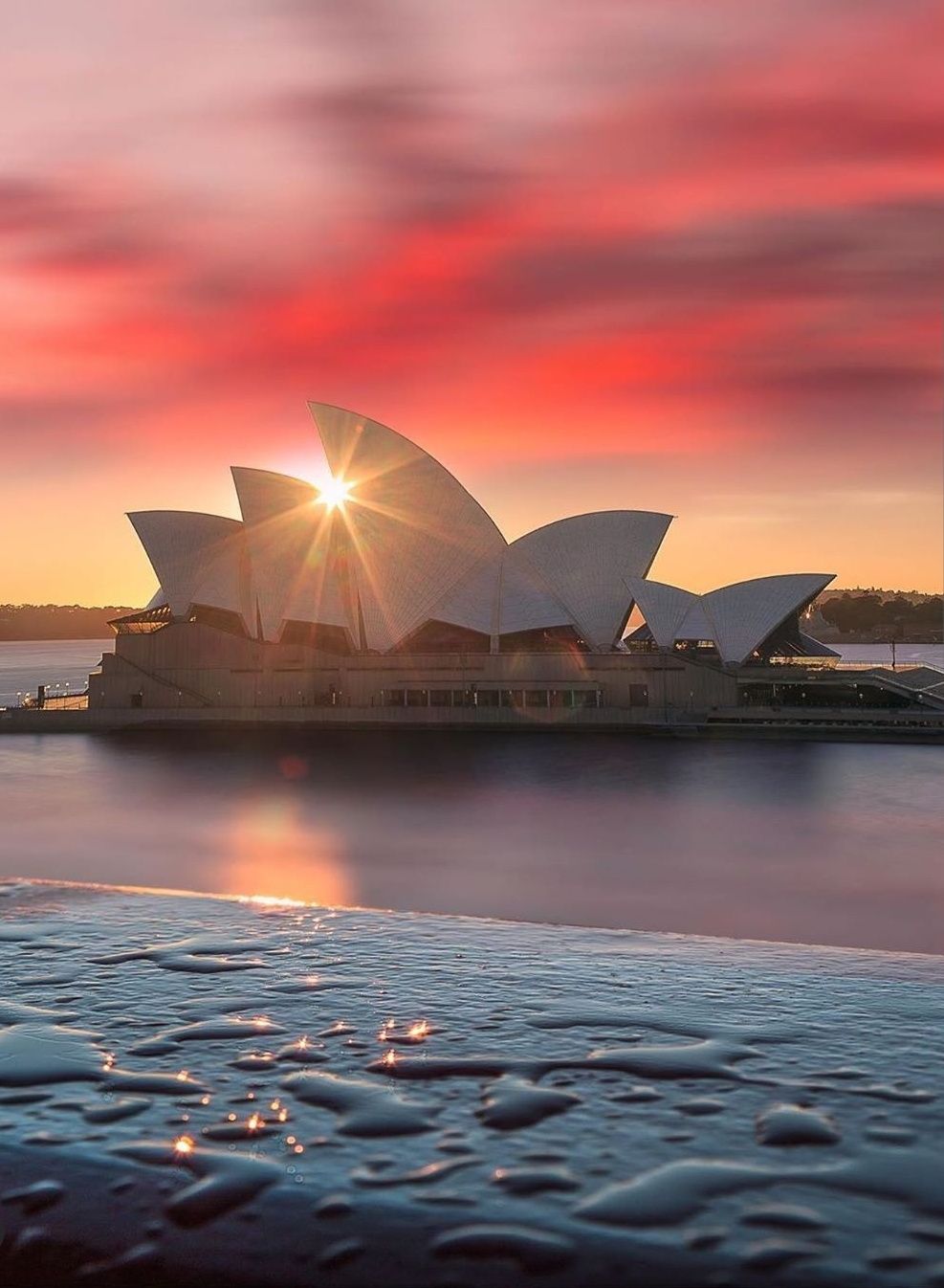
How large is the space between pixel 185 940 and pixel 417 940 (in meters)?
2.91

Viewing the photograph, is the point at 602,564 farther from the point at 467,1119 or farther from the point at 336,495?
the point at 467,1119

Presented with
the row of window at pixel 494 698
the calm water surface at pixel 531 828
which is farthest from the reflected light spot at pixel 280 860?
the row of window at pixel 494 698

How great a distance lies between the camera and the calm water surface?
75.6ft

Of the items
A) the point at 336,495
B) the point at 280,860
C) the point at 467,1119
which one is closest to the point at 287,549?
the point at 336,495

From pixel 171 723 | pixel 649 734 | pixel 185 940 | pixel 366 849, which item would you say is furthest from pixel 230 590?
pixel 185 940

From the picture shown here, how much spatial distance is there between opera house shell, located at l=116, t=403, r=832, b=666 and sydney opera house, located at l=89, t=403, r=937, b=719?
0.08 meters

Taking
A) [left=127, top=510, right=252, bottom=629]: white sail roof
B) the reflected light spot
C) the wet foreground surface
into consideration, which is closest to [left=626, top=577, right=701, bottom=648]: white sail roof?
[left=127, top=510, right=252, bottom=629]: white sail roof

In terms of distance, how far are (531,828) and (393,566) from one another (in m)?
33.9

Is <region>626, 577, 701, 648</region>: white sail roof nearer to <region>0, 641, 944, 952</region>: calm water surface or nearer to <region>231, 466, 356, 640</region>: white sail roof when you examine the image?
<region>0, 641, 944, 952</region>: calm water surface

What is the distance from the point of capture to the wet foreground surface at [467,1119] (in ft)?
22.8

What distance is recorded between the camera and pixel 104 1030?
→ 35.0 feet

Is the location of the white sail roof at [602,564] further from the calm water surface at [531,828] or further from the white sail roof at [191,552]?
the white sail roof at [191,552]

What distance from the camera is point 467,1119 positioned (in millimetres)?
8625

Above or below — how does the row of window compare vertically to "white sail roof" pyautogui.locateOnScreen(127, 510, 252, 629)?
below
